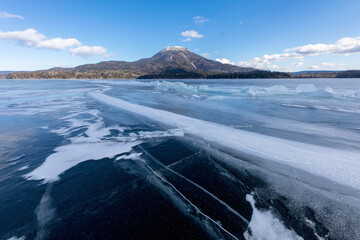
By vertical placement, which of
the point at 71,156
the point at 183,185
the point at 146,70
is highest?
the point at 146,70

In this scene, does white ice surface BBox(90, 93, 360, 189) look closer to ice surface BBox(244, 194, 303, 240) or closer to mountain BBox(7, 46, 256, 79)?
ice surface BBox(244, 194, 303, 240)

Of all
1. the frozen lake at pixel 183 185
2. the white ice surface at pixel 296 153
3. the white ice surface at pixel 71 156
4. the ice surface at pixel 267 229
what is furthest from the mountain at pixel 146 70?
the ice surface at pixel 267 229

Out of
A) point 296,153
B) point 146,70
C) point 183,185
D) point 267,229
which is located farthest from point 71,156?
point 146,70

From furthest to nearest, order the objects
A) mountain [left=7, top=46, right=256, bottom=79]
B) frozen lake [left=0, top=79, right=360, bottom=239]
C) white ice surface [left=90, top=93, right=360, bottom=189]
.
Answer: mountain [left=7, top=46, right=256, bottom=79], white ice surface [left=90, top=93, right=360, bottom=189], frozen lake [left=0, top=79, right=360, bottom=239]

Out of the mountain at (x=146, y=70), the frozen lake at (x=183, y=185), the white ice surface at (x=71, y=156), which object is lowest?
the white ice surface at (x=71, y=156)

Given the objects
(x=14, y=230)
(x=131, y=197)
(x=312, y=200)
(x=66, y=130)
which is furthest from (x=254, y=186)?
(x=66, y=130)

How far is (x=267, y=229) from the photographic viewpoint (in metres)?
1.90

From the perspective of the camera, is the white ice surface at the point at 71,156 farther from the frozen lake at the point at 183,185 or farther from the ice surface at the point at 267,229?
the ice surface at the point at 267,229

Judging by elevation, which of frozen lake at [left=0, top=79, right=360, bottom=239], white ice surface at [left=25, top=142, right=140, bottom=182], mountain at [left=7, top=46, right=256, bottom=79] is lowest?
white ice surface at [left=25, top=142, right=140, bottom=182]

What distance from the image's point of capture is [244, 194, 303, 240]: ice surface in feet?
5.97

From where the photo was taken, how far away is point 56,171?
333 centimetres

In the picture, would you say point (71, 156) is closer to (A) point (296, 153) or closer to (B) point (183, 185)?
(B) point (183, 185)

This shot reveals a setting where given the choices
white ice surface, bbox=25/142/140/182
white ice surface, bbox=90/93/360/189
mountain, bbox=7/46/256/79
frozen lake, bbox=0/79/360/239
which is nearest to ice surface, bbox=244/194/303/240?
frozen lake, bbox=0/79/360/239

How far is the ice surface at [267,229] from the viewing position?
5.97 feet
